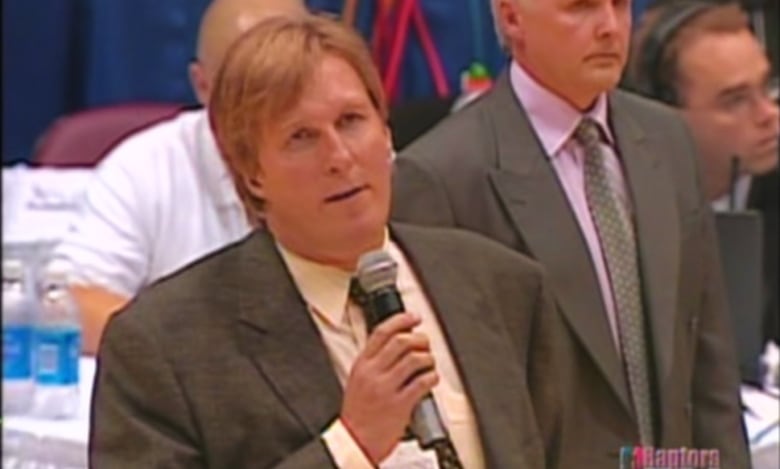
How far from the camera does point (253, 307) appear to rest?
1662mm

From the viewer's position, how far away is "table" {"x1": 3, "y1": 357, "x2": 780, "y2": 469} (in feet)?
7.22

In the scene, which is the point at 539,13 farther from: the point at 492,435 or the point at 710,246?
the point at 492,435

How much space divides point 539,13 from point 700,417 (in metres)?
0.54

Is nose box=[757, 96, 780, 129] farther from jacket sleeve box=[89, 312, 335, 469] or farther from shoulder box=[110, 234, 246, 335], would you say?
jacket sleeve box=[89, 312, 335, 469]

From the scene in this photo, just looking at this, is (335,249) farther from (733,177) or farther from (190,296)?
(733,177)

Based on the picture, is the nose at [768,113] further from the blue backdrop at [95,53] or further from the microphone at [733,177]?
the blue backdrop at [95,53]

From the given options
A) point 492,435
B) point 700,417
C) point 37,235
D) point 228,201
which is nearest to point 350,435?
point 492,435

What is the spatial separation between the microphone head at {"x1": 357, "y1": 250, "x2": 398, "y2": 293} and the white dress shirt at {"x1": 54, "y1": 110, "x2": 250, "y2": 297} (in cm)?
136

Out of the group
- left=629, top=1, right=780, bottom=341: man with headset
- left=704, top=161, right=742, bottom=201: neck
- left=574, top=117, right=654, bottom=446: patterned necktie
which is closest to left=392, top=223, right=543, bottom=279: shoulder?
left=574, top=117, right=654, bottom=446: patterned necktie

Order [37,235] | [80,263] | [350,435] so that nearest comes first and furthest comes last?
1. [350,435]
2. [80,263]
3. [37,235]

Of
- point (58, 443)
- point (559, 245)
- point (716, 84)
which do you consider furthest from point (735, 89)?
point (58, 443)

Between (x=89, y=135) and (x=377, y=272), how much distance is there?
7.60 feet

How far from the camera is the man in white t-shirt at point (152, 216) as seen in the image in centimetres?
290

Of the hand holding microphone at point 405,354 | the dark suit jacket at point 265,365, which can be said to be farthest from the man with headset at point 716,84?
the hand holding microphone at point 405,354
